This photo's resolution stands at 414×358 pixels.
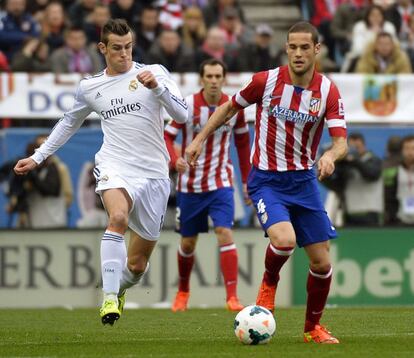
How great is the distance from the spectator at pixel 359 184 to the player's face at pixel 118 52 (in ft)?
22.0

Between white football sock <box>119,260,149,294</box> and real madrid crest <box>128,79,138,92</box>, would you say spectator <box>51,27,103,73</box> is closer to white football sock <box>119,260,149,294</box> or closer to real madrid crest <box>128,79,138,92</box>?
white football sock <box>119,260,149,294</box>

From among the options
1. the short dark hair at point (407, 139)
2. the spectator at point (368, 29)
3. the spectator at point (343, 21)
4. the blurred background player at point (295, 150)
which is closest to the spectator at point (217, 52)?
the spectator at point (368, 29)

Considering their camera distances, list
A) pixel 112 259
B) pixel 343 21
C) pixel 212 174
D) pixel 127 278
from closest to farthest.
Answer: pixel 112 259 → pixel 127 278 → pixel 212 174 → pixel 343 21

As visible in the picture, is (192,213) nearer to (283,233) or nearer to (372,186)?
(372,186)

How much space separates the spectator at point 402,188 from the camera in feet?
54.7

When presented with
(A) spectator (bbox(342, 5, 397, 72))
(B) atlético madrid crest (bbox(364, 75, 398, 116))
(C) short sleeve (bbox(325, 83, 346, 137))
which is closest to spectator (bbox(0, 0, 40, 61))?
(A) spectator (bbox(342, 5, 397, 72))

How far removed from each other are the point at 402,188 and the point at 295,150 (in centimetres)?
741

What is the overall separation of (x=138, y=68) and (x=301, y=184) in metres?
1.84

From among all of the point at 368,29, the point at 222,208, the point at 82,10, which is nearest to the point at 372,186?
the point at 222,208

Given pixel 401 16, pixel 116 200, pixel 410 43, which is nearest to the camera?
pixel 116 200

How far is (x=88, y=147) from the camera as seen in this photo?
16672 millimetres

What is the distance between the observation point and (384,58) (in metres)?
18.5

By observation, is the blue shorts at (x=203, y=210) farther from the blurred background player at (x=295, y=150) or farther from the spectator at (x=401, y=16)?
the spectator at (x=401, y=16)

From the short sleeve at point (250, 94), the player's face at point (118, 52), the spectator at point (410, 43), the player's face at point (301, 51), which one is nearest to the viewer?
the player's face at point (301, 51)
